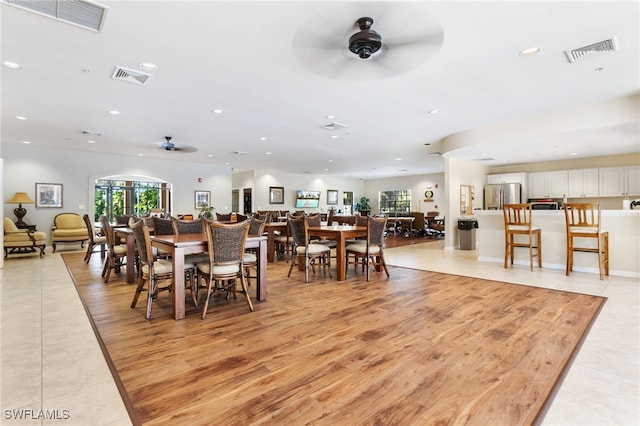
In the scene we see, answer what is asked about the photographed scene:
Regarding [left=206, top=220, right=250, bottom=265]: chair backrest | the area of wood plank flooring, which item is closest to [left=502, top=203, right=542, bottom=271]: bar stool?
the area of wood plank flooring

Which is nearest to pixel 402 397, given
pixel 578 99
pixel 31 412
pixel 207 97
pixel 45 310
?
pixel 31 412

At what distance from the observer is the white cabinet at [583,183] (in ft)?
28.2

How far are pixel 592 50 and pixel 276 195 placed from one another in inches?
456

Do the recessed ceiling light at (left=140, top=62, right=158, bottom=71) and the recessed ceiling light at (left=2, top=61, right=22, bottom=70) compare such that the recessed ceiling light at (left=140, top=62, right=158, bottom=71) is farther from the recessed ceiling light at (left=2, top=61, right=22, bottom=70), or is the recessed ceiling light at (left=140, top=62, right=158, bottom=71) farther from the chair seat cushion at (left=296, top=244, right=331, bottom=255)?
the chair seat cushion at (left=296, top=244, right=331, bottom=255)

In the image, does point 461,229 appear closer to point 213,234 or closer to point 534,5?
point 534,5

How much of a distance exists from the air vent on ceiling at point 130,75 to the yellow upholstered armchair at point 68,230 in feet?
20.1

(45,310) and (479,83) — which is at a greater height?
(479,83)

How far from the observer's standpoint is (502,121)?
6039 millimetres

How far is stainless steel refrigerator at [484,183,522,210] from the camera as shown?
9.64m

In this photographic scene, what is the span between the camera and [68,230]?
8.29m

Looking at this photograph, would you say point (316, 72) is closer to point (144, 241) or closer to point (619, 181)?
point (144, 241)

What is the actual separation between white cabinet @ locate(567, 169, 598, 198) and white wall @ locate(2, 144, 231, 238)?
38.0 feet

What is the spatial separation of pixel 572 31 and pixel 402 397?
11.5 ft

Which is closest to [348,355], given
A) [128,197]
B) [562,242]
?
[562,242]
